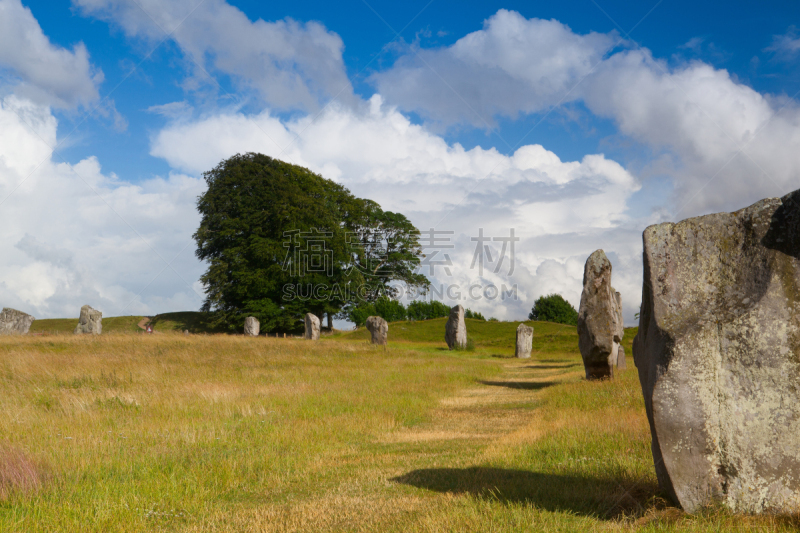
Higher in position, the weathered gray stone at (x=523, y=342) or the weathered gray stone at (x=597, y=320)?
the weathered gray stone at (x=597, y=320)

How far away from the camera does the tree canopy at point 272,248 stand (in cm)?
4000

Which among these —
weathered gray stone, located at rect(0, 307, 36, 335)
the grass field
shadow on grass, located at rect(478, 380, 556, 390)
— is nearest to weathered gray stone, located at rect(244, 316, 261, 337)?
weathered gray stone, located at rect(0, 307, 36, 335)

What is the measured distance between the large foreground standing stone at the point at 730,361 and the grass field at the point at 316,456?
0.31 m

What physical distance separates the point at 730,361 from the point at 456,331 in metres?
29.2

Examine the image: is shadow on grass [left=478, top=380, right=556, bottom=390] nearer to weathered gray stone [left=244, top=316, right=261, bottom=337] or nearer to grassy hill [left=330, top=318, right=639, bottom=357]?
grassy hill [left=330, top=318, right=639, bottom=357]

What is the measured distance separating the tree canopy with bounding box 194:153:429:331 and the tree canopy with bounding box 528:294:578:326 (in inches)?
1310

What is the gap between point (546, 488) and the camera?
5254 mm

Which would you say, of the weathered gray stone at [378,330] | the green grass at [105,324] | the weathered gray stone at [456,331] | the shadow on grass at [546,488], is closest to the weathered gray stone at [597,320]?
the shadow on grass at [546,488]

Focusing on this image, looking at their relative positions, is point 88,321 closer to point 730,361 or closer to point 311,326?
point 311,326

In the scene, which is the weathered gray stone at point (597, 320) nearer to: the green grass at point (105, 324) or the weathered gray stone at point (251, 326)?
the weathered gray stone at point (251, 326)

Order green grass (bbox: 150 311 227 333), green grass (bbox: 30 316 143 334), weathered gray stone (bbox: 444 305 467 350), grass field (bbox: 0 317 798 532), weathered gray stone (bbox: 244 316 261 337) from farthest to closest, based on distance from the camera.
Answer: green grass (bbox: 30 316 143 334)
green grass (bbox: 150 311 227 333)
weathered gray stone (bbox: 244 316 261 337)
weathered gray stone (bbox: 444 305 467 350)
grass field (bbox: 0 317 798 532)

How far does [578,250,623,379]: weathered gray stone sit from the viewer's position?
588 inches

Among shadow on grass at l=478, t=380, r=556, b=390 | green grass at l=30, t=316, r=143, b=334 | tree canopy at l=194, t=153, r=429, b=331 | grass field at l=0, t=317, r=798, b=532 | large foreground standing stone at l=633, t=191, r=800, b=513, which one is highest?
tree canopy at l=194, t=153, r=429, b=331

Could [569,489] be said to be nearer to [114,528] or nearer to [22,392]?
[114,528]
